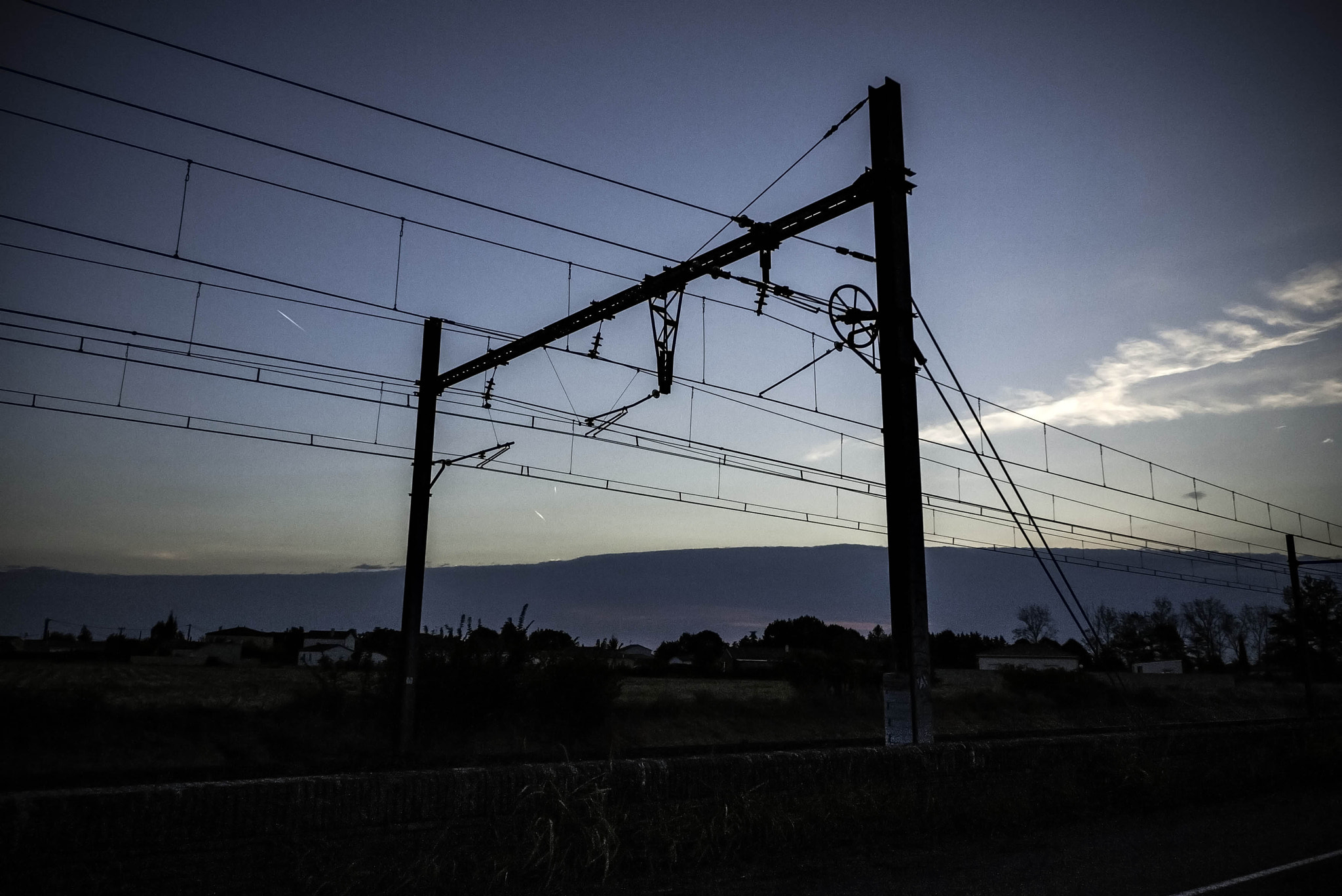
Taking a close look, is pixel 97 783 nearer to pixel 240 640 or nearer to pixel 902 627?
pixel 902 627

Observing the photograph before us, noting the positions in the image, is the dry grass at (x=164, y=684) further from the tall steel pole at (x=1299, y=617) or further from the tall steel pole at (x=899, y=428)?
the tall steel pole at (x=1299, y=617)

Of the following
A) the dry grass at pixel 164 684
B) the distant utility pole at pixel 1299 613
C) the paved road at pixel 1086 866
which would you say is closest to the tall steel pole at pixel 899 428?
the paved road at pixel 1086 866


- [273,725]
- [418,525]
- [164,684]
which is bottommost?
[273,725]

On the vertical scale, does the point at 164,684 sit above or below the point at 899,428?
below

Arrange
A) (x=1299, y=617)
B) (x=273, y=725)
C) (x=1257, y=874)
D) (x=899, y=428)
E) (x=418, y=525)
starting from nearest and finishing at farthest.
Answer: (x=1257, y=874)
(x=899, y=428)
(x=418, y=525)
(x=273, y=725)
(x=1299, y=617)

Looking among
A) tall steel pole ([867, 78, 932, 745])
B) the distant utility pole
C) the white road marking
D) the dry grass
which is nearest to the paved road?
the white road marking

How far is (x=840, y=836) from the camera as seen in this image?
7.23m

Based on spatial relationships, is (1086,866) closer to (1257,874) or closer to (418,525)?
(1257,874)

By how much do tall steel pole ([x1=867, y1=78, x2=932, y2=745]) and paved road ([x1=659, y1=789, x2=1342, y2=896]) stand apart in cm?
175

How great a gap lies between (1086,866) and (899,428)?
4.59 m

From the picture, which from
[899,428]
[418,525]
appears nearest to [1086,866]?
[899,428]

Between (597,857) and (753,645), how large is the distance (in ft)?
317

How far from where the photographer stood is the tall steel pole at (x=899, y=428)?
9297 millimetres

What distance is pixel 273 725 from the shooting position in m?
20.9
